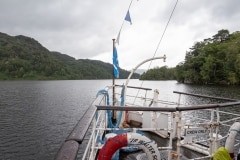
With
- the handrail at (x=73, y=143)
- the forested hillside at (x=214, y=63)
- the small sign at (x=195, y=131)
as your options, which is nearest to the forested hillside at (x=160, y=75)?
the forested hillside at (x=214, y=63)

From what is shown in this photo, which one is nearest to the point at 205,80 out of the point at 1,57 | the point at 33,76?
the point at 33,76

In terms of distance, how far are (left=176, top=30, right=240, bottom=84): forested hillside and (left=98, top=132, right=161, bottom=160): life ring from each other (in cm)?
7545

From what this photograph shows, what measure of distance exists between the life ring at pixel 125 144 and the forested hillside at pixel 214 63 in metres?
75.5

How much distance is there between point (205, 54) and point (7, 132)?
86.5m

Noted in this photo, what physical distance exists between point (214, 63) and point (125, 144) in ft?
299

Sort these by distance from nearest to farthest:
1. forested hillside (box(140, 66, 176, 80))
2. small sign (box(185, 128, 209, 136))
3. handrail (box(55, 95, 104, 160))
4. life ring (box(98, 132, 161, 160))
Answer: handrail (box(55, 95, 104, 160)) → life ring (box(98, 132, 161, 160)) → small sign (box(185, 128, 209, 136)) → forested hillside (box(140, 66, 176, 80))

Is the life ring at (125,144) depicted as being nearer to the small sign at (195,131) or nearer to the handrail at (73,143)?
the handrail at (73,143)

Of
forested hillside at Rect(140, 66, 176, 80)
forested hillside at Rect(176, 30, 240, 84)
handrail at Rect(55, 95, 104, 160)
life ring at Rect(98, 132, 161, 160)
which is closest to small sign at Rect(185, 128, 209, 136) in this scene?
life ring at Rect(98, 132, 161, 160)

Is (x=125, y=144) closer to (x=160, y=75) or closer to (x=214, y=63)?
(x=214, y=63)

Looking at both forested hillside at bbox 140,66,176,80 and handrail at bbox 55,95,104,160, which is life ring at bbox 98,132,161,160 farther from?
forested hillside at bbox 140,66,176,80

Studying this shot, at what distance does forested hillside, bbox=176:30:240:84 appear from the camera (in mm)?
78375

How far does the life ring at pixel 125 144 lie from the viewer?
9.40 ft

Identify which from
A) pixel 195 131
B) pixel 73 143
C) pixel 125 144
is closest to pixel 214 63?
pixel 195 131

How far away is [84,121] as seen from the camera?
2.25 metres
